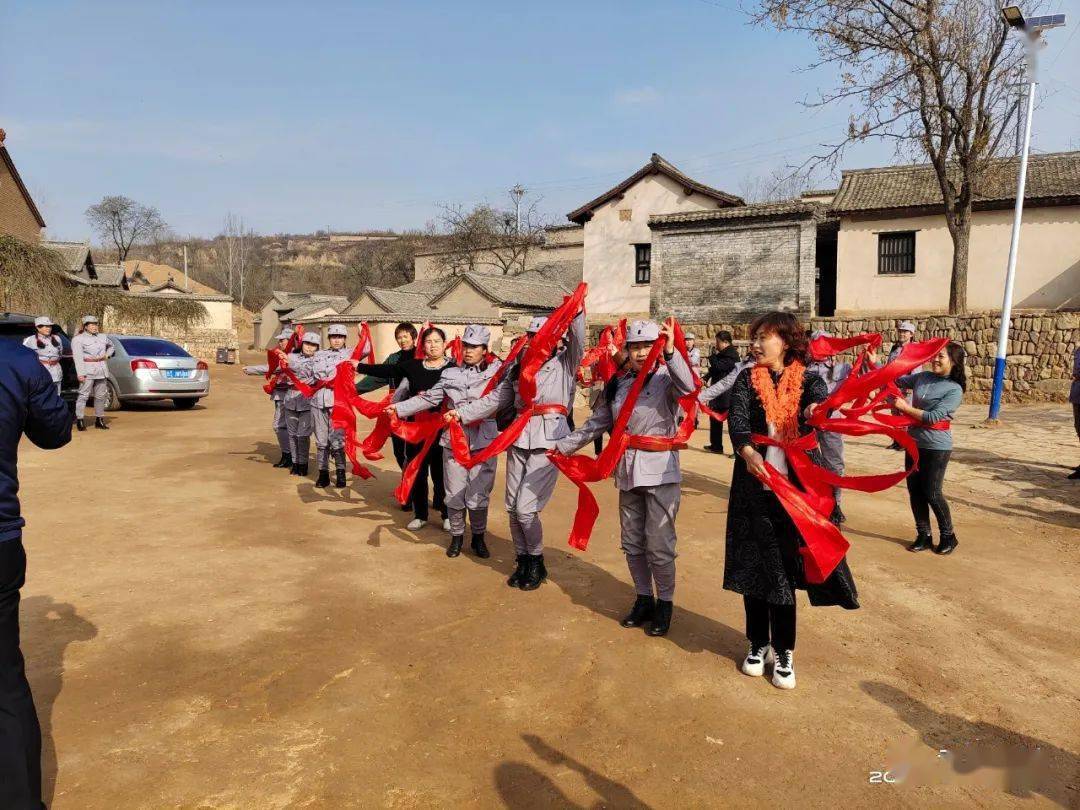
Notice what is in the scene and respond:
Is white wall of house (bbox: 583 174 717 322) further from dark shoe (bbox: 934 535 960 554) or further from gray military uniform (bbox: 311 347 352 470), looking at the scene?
dark shoe (bbox: 934 535 960 554)

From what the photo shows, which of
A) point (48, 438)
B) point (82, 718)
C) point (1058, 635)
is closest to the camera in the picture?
point (48, 438)

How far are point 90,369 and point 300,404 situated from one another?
6316 millimetres

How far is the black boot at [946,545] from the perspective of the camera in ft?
21.7

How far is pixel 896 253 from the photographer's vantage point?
2412cm

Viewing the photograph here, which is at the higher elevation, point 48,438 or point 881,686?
point 48,438

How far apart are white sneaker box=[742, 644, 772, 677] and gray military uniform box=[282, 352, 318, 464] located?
658cm

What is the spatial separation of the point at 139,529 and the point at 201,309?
115ft

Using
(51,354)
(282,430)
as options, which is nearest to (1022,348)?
(282,430)

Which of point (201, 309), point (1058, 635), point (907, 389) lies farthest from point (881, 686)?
point (201, 309)

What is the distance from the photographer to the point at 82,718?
3547mm

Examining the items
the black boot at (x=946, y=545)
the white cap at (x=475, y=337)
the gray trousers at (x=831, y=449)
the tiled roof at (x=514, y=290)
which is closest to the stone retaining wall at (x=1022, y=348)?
the gray trousers at (x=831, y=449)

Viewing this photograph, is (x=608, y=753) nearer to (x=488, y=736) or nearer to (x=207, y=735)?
(x=488, y=736)

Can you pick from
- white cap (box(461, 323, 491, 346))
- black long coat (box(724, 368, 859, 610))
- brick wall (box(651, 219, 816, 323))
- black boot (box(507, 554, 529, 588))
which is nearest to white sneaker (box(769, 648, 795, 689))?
black long coat (box(724, 368, 859, 610))

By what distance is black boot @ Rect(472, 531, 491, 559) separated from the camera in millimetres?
6434
